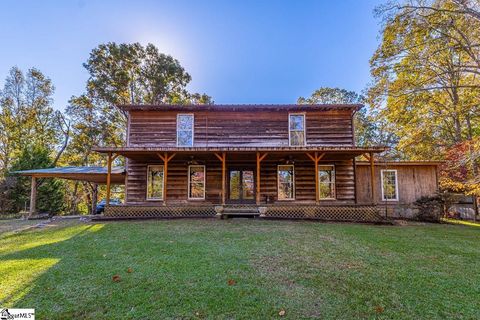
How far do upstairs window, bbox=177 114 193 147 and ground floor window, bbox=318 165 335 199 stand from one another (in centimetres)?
727

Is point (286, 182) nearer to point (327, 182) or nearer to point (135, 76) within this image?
point (327, 182)

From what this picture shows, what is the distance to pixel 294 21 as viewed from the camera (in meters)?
16.2

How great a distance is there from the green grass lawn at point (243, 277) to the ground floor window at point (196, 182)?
Result: 609cm

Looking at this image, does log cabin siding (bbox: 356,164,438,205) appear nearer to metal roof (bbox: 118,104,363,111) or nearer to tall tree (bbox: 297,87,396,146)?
metal roof (bbox: 118,104,363,111)

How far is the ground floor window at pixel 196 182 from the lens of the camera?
544 inches

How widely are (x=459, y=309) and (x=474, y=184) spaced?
398 inches

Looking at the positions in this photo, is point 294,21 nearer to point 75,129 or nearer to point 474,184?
point 474,184

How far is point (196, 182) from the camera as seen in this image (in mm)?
13969

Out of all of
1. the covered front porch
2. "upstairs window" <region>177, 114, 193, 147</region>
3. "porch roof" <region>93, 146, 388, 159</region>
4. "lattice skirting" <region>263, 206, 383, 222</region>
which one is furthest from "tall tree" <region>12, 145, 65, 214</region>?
"lattice skirting" <region>263, 206, 383, 222</region>

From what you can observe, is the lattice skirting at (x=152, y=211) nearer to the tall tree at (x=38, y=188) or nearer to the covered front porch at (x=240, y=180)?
the covered front porch at (x=240, y=180)

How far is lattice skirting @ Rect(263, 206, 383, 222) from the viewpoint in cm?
1146

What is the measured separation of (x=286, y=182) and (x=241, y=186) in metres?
2.43

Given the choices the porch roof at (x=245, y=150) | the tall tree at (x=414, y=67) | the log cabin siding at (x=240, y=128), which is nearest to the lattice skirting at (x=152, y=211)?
the porch roof at (x=245, y=150)

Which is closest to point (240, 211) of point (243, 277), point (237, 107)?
point (237, 107)
